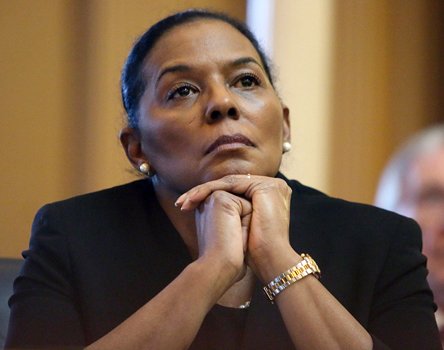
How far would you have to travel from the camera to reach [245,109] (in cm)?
175

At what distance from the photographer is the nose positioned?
1.71m

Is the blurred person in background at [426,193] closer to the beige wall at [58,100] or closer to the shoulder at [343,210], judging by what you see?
the shoulder at [343,210]

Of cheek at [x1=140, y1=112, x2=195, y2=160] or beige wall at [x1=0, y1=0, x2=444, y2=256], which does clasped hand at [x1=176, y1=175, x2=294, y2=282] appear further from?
beige wall at [x1=0, y1=0, x2=444, y2=256]

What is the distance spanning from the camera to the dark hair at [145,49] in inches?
74.5

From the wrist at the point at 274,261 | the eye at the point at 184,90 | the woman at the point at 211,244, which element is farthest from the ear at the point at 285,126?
the wrist at the point at 274,261

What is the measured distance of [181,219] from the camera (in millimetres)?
1849

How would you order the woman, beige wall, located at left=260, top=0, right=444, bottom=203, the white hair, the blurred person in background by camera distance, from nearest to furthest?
the woman, the blurred person in background, the white hair, beige wall, located at left=260, top=0, right=444, bottom=203

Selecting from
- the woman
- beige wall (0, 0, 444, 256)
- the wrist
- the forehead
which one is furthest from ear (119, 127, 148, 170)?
beige wall (0, 0, 444, 256)

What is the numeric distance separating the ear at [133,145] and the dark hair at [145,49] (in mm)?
16

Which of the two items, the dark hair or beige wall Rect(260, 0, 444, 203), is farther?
beige wall Rect(260, 0, 444, 203)

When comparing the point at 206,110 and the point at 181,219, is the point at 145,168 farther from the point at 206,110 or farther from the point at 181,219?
the point at 206,110

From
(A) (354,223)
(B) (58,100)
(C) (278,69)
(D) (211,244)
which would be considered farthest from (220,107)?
(B) (58,100)

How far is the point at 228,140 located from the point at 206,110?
3.0 inches

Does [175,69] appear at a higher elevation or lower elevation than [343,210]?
higher
